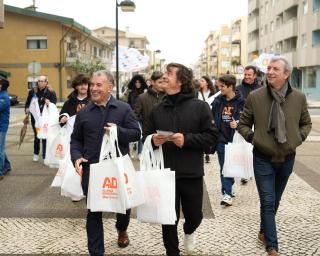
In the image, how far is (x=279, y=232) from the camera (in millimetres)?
5250

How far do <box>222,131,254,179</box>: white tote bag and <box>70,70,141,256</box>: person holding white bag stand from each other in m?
2.15

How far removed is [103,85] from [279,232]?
2602 mm

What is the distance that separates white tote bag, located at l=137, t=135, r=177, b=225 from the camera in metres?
3.86

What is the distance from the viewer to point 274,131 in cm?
436

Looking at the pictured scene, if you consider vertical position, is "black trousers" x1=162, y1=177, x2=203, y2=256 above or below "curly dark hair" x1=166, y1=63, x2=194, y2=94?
below

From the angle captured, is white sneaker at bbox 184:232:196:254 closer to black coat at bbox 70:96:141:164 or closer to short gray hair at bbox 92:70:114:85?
black coat at bbox 70:96:141:164

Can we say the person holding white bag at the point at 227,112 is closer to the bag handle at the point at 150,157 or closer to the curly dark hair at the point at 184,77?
the curly dark hair at the point at 184,77

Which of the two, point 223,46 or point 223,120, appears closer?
point 223,120

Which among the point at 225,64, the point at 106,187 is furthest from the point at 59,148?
the point at 225,64

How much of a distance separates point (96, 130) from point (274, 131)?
1.61 meters

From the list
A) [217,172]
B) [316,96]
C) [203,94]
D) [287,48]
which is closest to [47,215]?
[217,172]

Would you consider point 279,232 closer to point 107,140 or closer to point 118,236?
point 118,236

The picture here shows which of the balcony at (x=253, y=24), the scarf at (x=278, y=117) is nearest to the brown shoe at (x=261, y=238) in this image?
the scarf at (x=278, y=117)

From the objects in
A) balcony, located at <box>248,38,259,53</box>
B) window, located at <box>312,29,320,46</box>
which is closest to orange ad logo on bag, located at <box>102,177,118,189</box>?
window, located at <box>312,29,320,46</box>
